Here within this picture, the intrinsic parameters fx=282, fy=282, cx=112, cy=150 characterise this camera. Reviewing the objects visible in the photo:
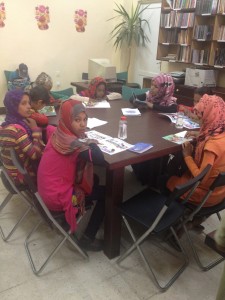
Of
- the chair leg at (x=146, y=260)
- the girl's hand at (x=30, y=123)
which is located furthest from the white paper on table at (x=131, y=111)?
the chair leg at (x=146, y=260)

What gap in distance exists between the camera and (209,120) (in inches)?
73.4

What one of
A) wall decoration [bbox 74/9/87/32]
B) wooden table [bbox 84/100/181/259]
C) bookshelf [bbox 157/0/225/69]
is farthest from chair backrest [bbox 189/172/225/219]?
wall decoration [bbox 74/9/87/32]

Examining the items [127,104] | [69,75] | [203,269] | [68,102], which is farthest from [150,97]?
[69,75]

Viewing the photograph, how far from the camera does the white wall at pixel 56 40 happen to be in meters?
4.78

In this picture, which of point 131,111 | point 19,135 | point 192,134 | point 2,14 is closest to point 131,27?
point 2,14

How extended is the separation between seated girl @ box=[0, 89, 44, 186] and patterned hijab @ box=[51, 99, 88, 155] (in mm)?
231

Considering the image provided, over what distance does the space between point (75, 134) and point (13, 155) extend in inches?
14.7

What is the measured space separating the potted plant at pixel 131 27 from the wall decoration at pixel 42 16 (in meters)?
1.39

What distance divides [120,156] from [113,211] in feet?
1.22

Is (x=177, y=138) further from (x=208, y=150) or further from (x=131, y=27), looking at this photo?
(x=131, y=27)

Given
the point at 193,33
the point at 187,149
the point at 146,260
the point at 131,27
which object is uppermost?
the point at 131,27

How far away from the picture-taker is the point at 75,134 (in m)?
1.70

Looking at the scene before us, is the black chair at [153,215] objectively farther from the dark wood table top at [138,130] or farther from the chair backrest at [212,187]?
the dark wood table top at [138,130]

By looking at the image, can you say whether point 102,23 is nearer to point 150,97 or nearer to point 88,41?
point 88,41
